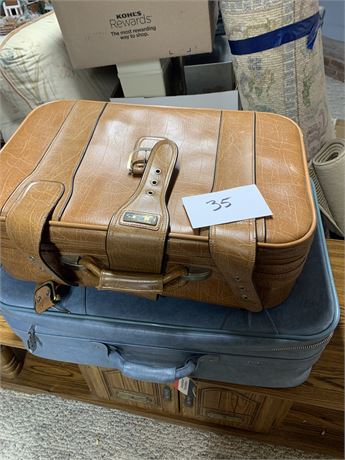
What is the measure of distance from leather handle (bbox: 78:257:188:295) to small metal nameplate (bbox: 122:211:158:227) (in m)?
0.09

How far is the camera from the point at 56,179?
1.88ft

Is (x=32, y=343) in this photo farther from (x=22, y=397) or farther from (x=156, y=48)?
(x=156, y=48)

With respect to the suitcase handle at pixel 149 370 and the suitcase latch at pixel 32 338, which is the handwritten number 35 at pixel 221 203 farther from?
the suitcase latch at pixel 32 338

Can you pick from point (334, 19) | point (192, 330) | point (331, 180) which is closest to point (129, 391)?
point (192, 330)

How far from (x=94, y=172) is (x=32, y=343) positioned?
0.37 metres

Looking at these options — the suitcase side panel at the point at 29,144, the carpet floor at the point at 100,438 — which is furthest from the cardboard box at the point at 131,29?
the carpet floor at the point at 100,438

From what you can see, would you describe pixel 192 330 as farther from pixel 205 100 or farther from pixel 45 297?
pixel 205 100

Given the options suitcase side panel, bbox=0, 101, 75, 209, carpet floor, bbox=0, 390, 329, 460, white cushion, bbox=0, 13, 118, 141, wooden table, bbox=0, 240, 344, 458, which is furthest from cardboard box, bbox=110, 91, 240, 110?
carpet floor, bbox=0, 390, 329, 460

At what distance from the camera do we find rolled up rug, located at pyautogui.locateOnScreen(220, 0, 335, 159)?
0.80 m

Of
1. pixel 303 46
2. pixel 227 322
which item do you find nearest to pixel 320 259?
pixel 227 322

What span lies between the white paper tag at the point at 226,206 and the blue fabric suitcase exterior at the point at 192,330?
0.20 m

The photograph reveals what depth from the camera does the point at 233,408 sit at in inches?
32.5

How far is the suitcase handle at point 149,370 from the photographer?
0.63 m

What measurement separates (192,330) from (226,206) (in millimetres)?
229
